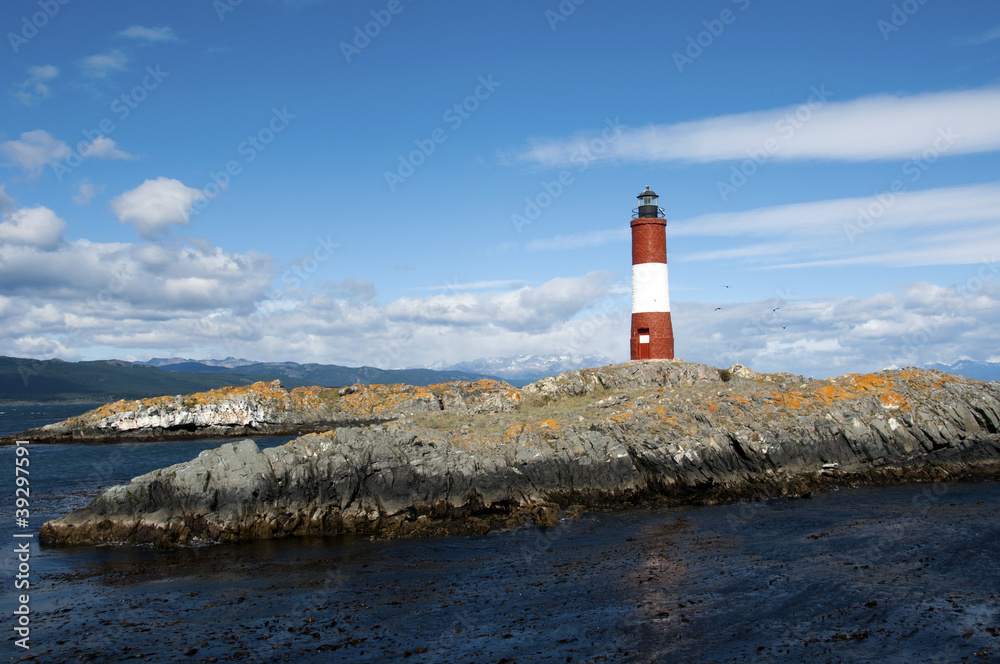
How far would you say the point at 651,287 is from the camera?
44.2 meters

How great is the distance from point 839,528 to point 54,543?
30588 millimetres

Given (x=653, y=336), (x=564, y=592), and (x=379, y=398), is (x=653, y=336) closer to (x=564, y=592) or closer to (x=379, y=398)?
(x=564, y=592)

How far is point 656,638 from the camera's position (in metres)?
15.0

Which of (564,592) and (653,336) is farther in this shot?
(653,336)

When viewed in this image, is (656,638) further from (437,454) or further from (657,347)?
(657,347)

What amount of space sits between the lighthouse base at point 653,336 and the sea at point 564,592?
58.9 feet

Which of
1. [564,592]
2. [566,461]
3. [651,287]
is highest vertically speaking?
[651,287]

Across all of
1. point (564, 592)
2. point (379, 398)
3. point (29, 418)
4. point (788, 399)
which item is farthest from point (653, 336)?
point (29, 418)

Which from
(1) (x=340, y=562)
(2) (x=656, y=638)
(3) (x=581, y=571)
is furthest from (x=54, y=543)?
(2) (x=656, y=638)

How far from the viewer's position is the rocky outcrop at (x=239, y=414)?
6856 centimetres

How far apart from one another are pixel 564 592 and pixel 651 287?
2933 centimetres

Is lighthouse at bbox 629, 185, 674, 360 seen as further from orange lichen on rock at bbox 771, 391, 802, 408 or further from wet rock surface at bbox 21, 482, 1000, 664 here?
wet rock surface at bbox 21, 482, 1000, 664

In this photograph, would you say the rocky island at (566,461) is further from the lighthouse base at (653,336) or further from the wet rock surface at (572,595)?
the lighthouse base at (653,336)

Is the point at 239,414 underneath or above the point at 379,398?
underneath
